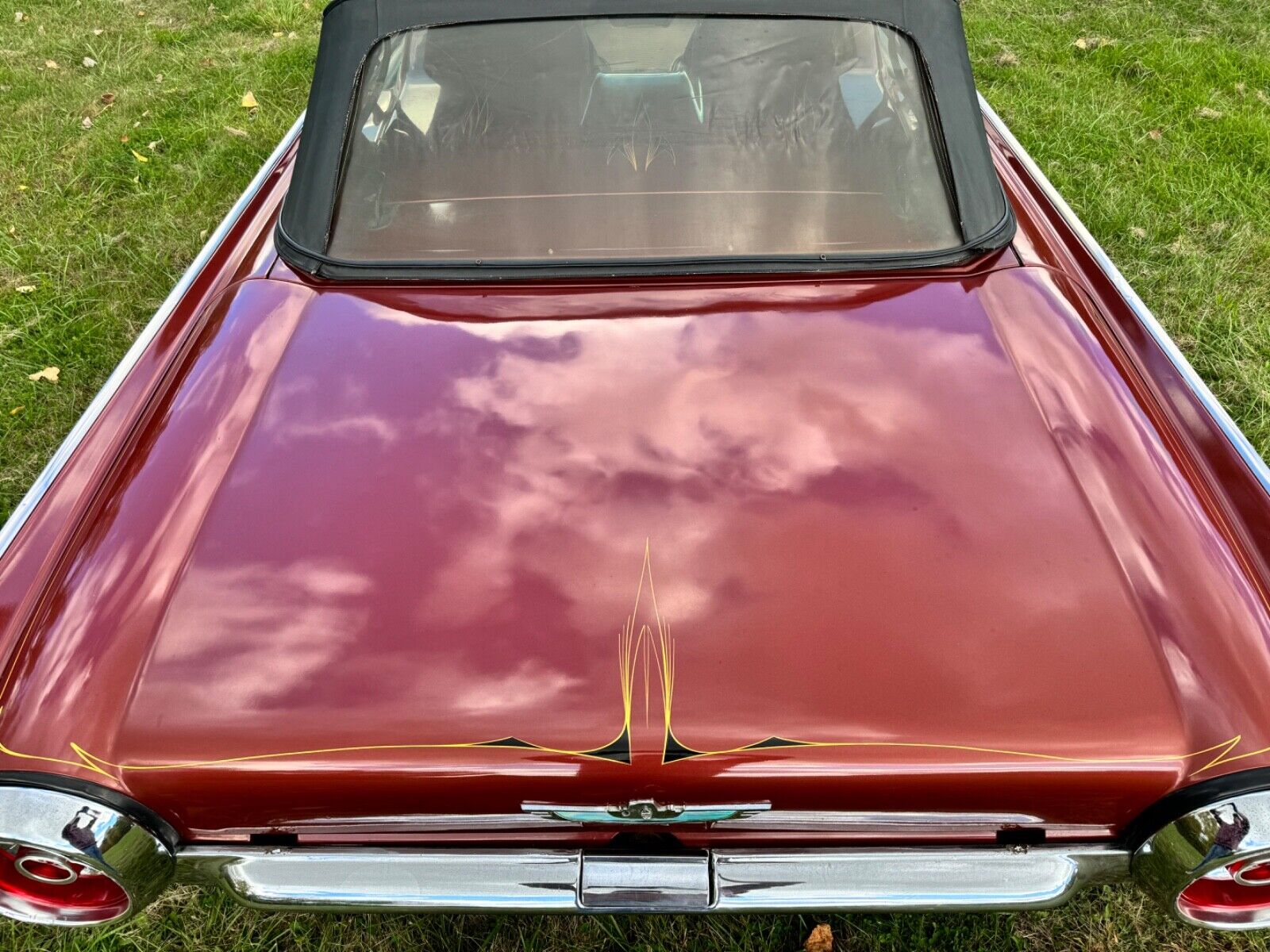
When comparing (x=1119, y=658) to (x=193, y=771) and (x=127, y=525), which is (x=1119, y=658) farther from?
(x=127, y=525)

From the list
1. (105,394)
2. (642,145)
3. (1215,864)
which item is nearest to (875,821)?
(1215,864)

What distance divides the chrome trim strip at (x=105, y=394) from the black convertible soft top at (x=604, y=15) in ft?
0.92

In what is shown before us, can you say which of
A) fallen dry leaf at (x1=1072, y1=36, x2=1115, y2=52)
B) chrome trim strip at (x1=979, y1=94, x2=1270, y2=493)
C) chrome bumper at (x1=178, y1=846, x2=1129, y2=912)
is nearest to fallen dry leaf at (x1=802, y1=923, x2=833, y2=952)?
chrome bumper at (x1=178, y1=846, x2=1129, y2=912)

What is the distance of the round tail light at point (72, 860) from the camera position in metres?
1.21

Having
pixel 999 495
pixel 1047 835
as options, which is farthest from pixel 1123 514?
pixel 1047 835

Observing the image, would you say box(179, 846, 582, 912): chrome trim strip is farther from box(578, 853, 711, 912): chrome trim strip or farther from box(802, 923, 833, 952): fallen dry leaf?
box(802, 923, 833, 952): fallen dry leaf

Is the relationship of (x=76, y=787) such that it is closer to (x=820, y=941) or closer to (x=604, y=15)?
(x=820, y=941)

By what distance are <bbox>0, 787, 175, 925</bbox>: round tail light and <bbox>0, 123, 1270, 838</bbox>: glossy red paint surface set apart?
0.18 feet

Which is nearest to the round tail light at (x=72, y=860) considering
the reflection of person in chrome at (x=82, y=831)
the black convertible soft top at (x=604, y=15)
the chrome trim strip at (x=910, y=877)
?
the reflection of person in chrome at (x=82, y=831)

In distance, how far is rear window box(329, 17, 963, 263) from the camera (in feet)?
6.18

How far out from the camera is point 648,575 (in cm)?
133

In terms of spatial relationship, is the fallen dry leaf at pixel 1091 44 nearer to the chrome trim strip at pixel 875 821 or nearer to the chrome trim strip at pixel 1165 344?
the chrome trim strip at pixel 1165 344

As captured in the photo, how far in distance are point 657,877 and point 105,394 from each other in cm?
140

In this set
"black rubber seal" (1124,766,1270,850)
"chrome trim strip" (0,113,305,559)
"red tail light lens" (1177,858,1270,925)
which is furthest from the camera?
"chrome trim strip" (0,113,305,559)
